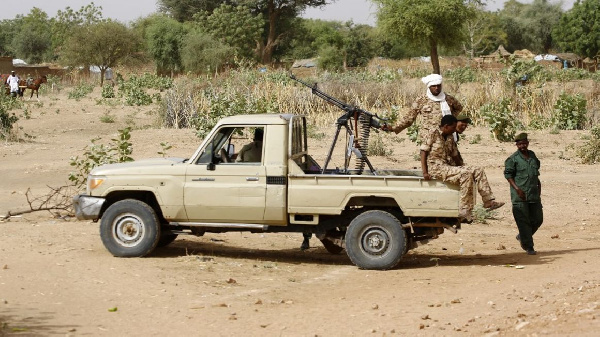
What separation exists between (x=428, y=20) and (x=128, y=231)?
37.2 metres

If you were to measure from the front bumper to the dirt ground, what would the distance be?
503 millimetres

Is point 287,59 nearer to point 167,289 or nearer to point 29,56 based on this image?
point 29,56

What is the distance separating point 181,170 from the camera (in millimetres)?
10562

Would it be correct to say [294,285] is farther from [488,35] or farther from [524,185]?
[488,35]

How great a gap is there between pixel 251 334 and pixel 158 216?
3780mm

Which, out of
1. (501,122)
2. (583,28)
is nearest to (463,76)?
(501,122)

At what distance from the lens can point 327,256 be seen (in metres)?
11.7

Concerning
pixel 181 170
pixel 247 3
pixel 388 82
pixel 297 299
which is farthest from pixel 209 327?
pixel 247 3

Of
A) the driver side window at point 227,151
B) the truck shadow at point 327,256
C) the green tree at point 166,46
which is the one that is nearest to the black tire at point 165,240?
the truck shadow at point 327,256

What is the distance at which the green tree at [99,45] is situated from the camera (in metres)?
56.2

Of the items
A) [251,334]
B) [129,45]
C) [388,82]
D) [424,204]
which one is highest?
[129,45]

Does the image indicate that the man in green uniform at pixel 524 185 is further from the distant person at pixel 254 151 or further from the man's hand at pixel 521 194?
the distant person at pixel 254 151

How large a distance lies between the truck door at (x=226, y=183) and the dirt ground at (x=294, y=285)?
0.63 m

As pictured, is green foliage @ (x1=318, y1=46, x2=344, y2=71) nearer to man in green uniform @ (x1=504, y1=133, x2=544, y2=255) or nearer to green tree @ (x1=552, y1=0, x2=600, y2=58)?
green tree @ (x1=552, y1=0, x2=600, y2=58)
